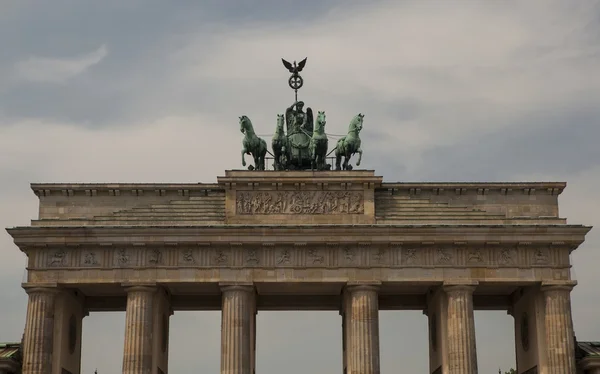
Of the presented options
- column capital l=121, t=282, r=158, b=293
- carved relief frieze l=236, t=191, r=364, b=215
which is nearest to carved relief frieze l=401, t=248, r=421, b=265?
carved relief frieze l=236, t=191, r=364, b=215

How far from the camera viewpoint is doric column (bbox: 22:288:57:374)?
53.9 m

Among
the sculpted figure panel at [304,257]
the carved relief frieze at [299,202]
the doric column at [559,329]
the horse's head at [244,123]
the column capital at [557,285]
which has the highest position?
the horse's head at [244,123]

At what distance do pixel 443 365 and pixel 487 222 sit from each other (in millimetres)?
7464

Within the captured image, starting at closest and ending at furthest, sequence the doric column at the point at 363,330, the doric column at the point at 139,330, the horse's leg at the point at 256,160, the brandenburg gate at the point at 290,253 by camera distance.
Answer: the doric column at the point at 139,330, the doric column at the point at 363,330, the brandenburg gate at the point at 290,253, the horse's leg at the point at 256,160

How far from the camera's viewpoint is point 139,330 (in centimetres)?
5447

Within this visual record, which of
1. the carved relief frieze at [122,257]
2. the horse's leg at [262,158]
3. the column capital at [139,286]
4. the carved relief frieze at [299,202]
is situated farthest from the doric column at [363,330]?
the carved relief frieze at [122,257]

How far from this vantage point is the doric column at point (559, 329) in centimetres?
5428

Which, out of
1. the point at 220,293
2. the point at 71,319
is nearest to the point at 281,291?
the point at 220,293

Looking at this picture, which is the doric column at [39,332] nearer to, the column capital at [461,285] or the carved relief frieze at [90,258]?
the carved relief frieze at [90,258]

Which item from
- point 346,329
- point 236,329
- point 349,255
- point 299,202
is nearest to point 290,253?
point 299,202

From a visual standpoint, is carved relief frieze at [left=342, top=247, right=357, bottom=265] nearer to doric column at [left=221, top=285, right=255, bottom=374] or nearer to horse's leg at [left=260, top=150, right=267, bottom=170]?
doric column at [left=221, top=285, right=255, bottom=374]

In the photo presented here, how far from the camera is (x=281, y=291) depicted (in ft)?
193

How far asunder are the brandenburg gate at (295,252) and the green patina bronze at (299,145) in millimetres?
361

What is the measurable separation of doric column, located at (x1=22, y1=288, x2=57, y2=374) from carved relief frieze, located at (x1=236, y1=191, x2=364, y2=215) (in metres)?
10.4
